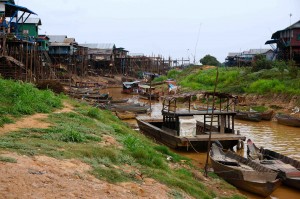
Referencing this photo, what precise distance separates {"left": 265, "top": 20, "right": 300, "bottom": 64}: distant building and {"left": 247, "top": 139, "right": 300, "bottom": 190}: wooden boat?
104ft

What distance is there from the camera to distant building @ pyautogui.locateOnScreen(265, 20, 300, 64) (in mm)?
43906

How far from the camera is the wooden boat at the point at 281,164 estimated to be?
12.6m

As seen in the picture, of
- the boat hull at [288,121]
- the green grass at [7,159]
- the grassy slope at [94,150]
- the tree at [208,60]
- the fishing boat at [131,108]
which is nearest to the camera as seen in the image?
the green grass at [7,159]

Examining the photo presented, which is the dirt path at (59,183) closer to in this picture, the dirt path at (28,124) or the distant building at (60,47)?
the dirt path at (28,124)

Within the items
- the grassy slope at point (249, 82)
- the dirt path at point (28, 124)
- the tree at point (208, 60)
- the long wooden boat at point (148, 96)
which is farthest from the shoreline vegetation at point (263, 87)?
the tree at point (208, 60)

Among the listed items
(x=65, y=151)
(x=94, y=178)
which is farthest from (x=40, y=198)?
(x=65, y=151)

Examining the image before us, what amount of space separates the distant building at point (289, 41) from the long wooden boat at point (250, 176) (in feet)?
113

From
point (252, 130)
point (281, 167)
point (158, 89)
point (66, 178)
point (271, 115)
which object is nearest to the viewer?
point (66, 178)

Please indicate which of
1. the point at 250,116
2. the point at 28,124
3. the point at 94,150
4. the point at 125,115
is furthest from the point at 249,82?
the point at 94,150

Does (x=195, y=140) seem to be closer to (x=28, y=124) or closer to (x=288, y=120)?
(x=28, y=124)

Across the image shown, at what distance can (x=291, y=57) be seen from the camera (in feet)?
145

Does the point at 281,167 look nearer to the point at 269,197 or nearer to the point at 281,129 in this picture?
the point at 269,197

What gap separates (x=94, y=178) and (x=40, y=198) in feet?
6.03

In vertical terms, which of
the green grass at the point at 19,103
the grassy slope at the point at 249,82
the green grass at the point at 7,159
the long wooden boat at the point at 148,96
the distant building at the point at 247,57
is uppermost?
the distant building at the point at 247,57
